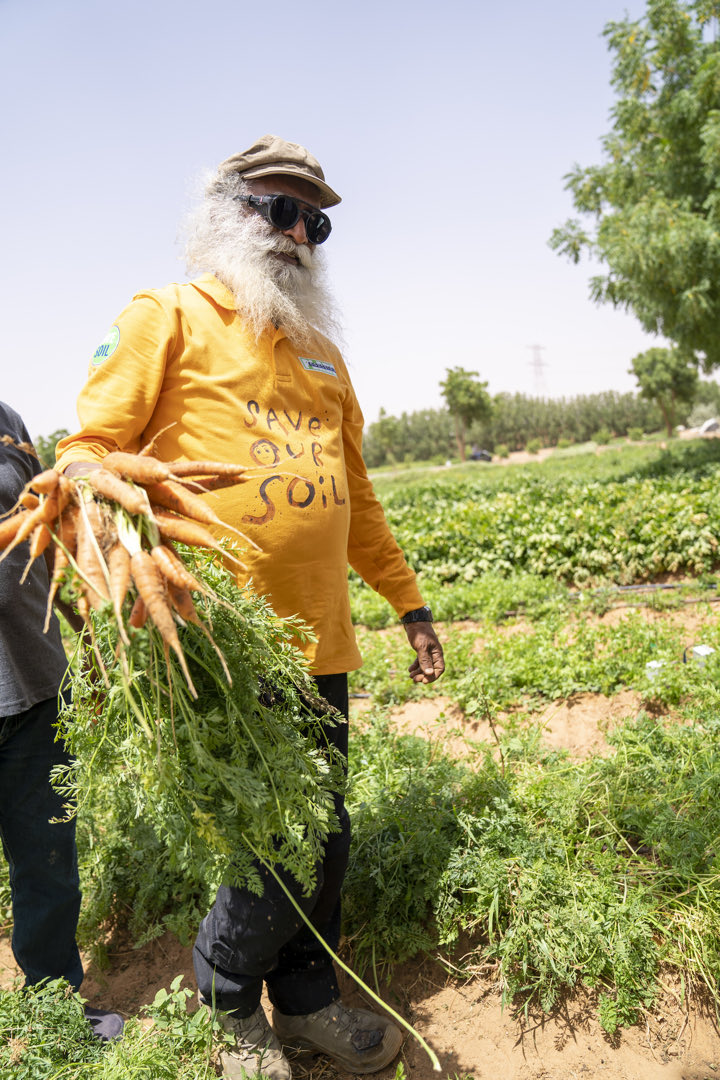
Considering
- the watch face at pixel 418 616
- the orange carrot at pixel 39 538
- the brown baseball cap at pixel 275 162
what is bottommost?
the watch face at pixel 418 616

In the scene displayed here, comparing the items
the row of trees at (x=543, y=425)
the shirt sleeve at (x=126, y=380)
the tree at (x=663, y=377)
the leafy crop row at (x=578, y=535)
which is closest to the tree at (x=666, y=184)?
the leafy crop row at (x=578, y=535)

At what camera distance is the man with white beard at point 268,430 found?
1933mm

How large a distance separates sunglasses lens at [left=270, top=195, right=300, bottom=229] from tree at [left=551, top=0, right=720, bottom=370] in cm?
1401

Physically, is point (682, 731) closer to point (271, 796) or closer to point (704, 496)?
point (271, 796)

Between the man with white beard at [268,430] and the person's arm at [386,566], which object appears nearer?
the man with white beard at [268,430]

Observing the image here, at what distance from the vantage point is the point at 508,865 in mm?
2533

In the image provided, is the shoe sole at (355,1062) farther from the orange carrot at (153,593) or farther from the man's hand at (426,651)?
the orange carrot at (153,593)

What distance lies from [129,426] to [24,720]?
43.0 inches

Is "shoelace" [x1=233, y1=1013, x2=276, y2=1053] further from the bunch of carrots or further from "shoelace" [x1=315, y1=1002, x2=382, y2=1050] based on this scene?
the bunch of carrots

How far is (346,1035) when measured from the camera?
2215mm

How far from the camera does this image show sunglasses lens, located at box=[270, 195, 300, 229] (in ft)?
7.27

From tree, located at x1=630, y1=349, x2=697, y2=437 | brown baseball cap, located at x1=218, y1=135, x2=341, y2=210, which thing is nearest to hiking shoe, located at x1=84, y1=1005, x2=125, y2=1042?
brown baseball cap, located at x1=218, y1=135, x2=341, y2=210

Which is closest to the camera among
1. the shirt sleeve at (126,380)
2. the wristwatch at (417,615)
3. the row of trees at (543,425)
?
the shirt sleeve at (126,380)

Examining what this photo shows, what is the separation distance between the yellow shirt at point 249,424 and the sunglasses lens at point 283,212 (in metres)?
0.30
